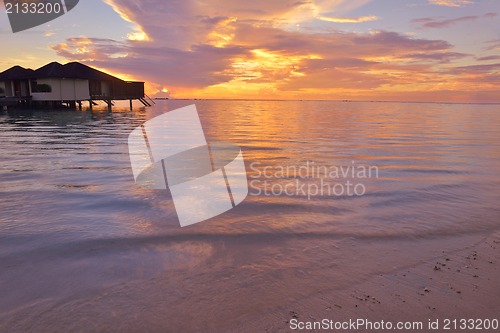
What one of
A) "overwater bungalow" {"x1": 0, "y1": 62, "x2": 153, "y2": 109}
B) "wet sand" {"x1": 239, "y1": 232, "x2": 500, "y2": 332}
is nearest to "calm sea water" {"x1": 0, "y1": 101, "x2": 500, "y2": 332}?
"wet sand" {"x1": 239, "y1": 232, "x2": 500, "y2": 332}

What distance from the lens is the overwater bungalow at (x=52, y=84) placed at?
38250 millimetres

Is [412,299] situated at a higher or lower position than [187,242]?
lower

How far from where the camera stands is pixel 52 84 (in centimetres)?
3884

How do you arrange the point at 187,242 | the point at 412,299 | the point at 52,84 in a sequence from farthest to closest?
the point at 52,84 < the point at 187,242 < the point at 412,299

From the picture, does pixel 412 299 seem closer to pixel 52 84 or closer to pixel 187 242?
pixel 187 242

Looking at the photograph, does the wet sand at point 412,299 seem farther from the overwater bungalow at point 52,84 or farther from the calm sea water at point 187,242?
the overwater bungalow at point 52,84

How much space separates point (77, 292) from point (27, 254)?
49.9 inches

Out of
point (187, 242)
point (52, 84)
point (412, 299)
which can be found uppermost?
point (52, 84)

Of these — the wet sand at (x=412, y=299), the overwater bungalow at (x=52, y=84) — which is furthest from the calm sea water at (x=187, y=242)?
the overwater bungalow at (x=52, y=84)

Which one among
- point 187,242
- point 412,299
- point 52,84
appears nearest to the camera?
point 412,299

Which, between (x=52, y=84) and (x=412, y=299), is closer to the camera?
(x=412, y=299)

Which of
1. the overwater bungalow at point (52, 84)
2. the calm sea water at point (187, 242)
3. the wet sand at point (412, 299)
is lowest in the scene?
the wet sand at point (412, 299)

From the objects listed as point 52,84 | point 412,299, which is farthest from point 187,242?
point 52,84

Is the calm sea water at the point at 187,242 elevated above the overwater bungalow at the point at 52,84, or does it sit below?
below
